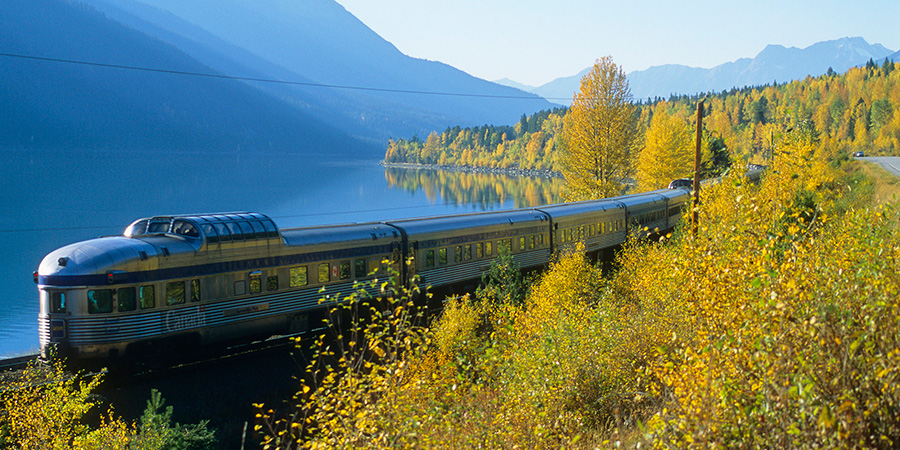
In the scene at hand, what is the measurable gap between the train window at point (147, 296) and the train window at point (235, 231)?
259cm

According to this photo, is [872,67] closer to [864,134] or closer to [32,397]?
[864,134]

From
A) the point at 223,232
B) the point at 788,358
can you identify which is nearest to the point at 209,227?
Result: the point at 223,232

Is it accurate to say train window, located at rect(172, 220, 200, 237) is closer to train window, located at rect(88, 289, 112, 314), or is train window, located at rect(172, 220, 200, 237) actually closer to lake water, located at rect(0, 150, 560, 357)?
train window, located at rect(88, 289, 112, 314)

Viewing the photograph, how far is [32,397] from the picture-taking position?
14.8m

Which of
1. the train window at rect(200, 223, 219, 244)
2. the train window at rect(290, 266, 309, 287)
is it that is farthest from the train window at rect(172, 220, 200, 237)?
the train window at rect(290, 266, 309, 287)

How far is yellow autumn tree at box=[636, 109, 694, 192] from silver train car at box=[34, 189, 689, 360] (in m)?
38.8

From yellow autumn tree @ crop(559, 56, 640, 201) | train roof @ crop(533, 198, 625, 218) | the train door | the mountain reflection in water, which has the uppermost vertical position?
yellow autumn tree @ crop(559, 56, 640, 201)

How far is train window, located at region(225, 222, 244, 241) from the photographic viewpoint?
17.7 meters

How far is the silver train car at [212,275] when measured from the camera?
1530 centimetres

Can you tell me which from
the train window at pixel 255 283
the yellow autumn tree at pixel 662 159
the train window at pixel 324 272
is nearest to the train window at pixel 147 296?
the train window at pixel 255 283

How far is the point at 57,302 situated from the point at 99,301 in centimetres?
100

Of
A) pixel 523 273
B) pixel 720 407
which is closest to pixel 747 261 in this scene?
pixel 720 407

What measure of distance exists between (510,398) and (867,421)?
7311 mm

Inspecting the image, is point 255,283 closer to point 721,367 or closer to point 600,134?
point 721,367
